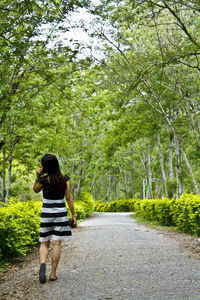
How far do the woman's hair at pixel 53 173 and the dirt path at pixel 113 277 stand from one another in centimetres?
133

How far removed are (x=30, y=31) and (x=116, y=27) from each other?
539cm

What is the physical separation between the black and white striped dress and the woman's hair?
0.09 metres

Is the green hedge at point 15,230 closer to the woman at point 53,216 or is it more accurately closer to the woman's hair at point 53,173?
the woman at point 53,216

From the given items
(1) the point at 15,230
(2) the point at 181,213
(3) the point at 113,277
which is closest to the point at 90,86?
(2) the point at 181,213

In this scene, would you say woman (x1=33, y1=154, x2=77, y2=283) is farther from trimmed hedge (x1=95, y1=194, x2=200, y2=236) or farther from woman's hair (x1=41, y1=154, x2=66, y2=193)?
trimmed hedge (x1=95, y1=194, x2=200, y2=236)

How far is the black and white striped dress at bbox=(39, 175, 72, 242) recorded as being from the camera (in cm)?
431

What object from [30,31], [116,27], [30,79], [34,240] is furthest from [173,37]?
[34,240]

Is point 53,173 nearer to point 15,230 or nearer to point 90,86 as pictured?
point 15,230

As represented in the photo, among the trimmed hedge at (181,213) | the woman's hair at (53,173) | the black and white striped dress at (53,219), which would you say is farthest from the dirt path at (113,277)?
the trimmed hedge at (181,213)

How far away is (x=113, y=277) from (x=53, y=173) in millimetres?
1757

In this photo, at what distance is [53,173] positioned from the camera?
448 centimetres

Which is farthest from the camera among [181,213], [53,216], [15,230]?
[181,213]

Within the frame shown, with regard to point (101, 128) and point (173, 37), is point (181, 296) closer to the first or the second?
point (173, 37)

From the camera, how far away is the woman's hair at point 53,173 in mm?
4395
